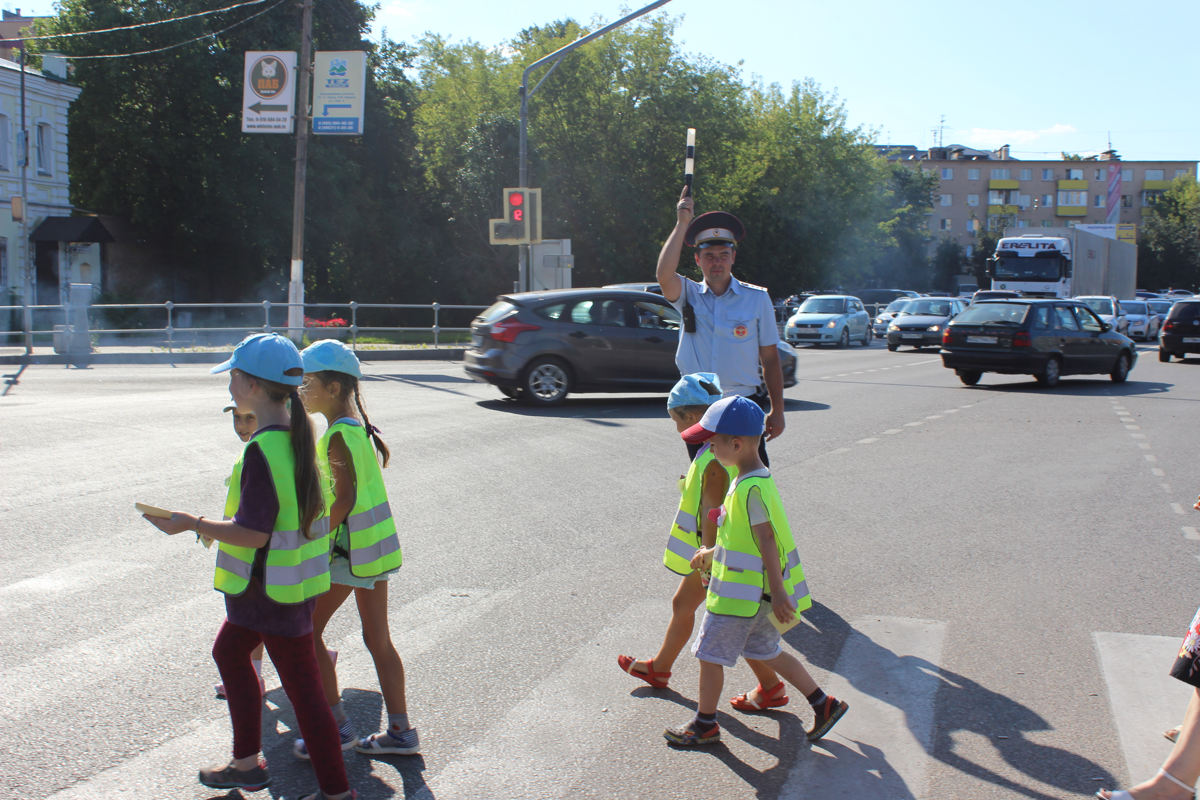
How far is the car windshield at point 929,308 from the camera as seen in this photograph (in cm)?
3212

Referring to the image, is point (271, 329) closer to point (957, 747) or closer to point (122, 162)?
point (122, 162)

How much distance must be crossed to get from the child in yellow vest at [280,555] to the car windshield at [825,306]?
3119 centimetres

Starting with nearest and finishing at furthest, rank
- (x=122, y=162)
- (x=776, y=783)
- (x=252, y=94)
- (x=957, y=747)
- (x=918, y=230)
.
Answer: (x=776, y=783)
(x=957, y=747)
(x=252, y=94)
(x=122, y=162)
(x=918, y=230)

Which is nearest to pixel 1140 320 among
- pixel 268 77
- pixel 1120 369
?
pixel 1120 369

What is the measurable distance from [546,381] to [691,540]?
10050 millimetres

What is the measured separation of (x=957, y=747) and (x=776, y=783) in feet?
2.38

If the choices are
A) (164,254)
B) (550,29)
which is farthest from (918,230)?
(164,254)

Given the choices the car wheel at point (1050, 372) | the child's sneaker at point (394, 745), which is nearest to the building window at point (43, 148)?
the car wheel at point (1050, 372)

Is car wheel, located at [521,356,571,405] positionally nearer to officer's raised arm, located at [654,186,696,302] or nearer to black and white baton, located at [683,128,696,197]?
black and white baton, located at [683,128,696,197]

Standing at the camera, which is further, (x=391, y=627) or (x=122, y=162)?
(x=122, y=162)

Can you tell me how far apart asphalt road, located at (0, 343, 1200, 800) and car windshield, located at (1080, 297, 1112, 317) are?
24.2 metres

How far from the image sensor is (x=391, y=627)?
4.94 m

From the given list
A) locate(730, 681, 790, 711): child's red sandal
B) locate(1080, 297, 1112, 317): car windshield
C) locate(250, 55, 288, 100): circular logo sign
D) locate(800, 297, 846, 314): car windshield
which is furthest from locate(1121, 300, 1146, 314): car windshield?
locate(730, 681, 790, 711): child's red sandal

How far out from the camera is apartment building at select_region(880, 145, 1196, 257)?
119 m
